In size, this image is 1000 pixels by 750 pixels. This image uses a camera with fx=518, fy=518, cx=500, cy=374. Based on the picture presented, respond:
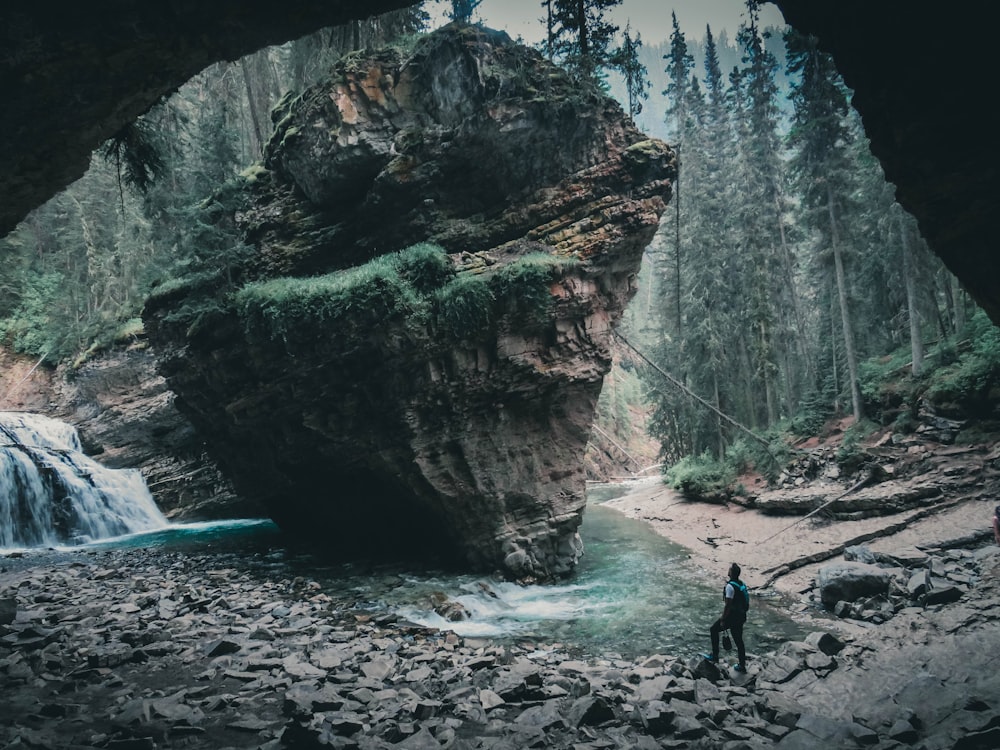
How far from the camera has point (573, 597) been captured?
1375 centimetres

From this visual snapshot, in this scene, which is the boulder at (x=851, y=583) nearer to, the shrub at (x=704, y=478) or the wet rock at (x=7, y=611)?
the shrub at (x=704, y=478)

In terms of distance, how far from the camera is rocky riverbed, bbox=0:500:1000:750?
5.22 m

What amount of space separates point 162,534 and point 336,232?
51.9 ft

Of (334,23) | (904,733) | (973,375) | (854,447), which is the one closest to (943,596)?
(904,733)

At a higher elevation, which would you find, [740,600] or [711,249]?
[711,249]

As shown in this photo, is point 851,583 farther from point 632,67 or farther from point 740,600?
point 632,67

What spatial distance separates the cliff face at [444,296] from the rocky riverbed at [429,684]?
18.6 ft

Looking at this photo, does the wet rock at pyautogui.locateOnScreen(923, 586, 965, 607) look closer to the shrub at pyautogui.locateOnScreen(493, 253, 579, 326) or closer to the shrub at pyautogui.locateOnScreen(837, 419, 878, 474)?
the shrub at pyautogui.locateOnScreen(837, 419, 878, 474)

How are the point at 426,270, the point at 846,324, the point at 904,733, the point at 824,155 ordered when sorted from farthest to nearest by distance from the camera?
the point at 824,155 → the point at 846,324 → the point at 426,270 → the point at 904,733

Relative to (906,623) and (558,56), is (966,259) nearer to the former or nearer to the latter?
(906,623)

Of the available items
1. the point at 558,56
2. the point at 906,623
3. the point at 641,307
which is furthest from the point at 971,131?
the point at 641,307

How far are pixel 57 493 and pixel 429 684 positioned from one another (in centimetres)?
2272

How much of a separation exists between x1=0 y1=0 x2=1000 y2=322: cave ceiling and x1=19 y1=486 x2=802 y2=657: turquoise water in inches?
326

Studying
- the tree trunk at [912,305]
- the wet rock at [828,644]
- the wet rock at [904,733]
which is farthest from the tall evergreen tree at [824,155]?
the wet rock at [904,733]
